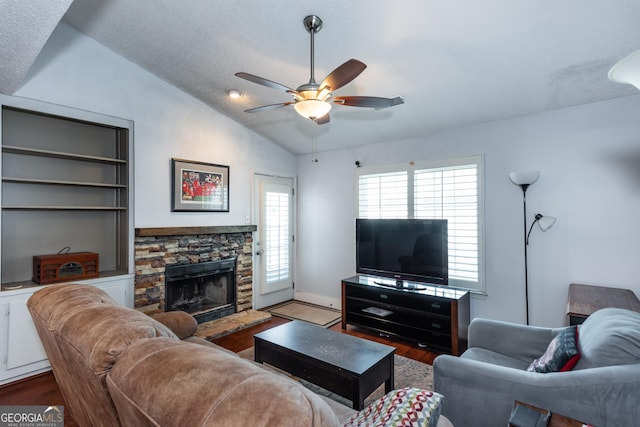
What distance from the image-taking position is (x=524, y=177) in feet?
10.4

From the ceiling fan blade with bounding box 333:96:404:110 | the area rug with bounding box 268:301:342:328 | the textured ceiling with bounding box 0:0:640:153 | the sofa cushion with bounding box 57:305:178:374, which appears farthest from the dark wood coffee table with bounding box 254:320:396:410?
the textured ceiling with bounding box 0:0:640:153

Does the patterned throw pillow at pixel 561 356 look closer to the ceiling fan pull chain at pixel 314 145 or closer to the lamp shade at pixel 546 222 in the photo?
the lamp shade at pixel 546 222

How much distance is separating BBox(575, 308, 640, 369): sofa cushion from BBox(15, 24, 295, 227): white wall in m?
3.93

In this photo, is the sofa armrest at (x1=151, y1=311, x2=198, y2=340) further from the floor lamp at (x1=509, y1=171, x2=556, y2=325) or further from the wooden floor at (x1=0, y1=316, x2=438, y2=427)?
the floor lamp at (x1=509, y1=171, x2=556, y2=325)

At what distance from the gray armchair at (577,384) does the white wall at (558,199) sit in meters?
1.53

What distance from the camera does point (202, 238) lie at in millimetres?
4219

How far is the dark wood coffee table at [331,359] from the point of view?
210 cm

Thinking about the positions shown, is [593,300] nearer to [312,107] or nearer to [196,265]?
[312,107]

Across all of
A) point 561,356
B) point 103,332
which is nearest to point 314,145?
point 561,356

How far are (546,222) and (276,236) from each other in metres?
3.53

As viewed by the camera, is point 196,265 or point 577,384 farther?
point 196,265

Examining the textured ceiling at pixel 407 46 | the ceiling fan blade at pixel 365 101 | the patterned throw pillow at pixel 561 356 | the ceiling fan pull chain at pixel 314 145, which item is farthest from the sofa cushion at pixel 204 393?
the ceiling fan pull chain at pixel 314 145

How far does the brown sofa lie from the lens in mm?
654

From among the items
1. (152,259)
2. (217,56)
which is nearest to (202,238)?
(152,259)
